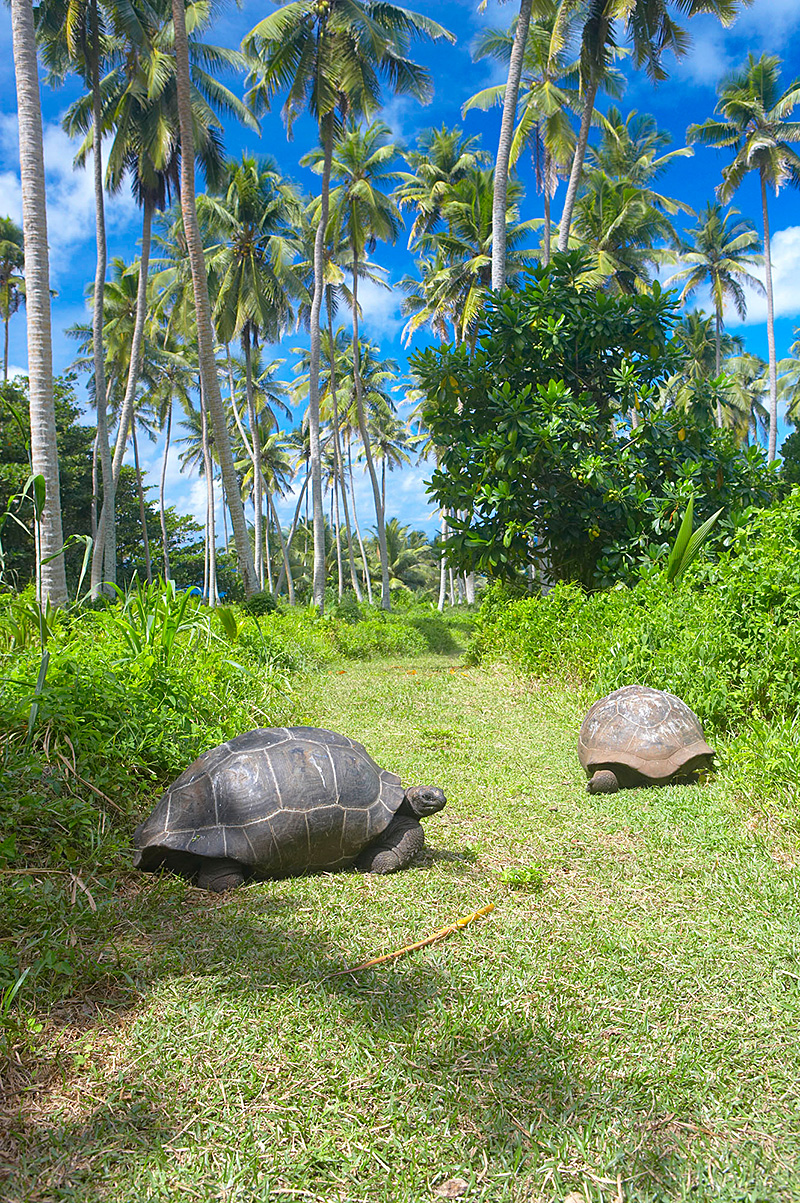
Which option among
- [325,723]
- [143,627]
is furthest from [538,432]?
[143,627]

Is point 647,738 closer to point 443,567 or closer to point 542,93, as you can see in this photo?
point 443,567

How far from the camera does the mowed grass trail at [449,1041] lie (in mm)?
1840

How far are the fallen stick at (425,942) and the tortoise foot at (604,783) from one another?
184 cm

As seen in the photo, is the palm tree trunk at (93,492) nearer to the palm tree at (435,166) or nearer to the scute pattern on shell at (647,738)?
the palm tree at (435,166)

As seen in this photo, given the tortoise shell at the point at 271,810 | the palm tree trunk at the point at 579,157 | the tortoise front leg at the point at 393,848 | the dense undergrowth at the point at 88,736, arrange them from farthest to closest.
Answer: the palm tree trunk at the point at 579,157 < the tortoise front leg at the point at 393,848 < the tortoise shell at the point at 271,810 < the dense undergrowth at the point at 88,736

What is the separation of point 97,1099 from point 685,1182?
Result: 165 centimetres

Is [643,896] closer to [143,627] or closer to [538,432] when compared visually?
[143,627]

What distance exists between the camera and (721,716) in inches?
209

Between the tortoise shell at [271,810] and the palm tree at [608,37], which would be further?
the palm tree at [608,37]

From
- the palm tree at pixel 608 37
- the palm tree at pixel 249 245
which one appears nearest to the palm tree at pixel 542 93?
the palm tree at pixel 608 37

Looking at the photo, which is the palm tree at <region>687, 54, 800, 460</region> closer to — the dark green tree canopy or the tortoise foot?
the dark green tree canopy

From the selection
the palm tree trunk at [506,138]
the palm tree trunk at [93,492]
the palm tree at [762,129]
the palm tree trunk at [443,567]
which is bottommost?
the palm tree trunk at [443,567]

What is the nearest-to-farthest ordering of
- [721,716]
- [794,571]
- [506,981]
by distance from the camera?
[506,981] < [794,571] < [721,716]

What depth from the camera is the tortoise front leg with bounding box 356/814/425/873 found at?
3.62 m
